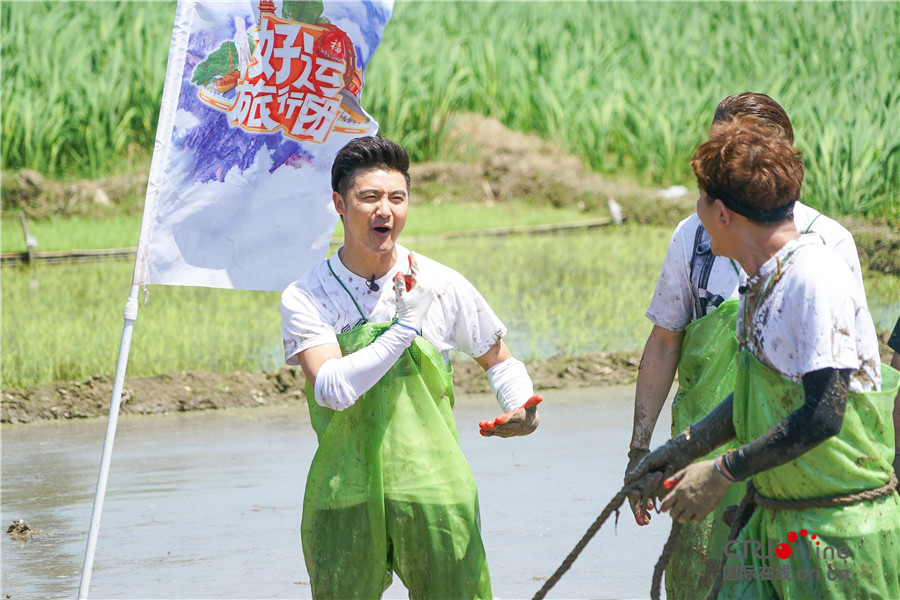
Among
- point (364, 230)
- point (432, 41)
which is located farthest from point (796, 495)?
point (432, 41)

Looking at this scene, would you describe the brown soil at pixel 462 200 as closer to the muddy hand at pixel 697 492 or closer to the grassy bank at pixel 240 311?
the grassy bank at pixel 240 311

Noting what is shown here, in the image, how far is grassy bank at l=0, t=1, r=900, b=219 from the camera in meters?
14.9

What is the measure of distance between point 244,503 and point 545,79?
490 inches

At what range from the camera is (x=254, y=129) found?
171 inches

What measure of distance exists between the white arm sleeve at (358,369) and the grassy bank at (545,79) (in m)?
9.31

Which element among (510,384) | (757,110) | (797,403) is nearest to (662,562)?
(797,403)

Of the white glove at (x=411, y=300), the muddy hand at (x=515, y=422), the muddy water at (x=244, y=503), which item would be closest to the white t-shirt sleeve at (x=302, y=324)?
the white glove at (x=411, y=300)

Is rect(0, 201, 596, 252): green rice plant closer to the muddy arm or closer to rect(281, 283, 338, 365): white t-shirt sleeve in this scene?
rect(281, 283, 338, 365): white t-shirt sleeve

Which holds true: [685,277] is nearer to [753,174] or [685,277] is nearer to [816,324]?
[753,174]

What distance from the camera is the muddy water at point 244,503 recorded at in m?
4.88

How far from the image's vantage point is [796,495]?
9.48 ft

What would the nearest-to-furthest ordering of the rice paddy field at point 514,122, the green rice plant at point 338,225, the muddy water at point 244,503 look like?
the muddy water at point 244,503, the rice paddy field at point 514,122, the green rice plant at point 338,225

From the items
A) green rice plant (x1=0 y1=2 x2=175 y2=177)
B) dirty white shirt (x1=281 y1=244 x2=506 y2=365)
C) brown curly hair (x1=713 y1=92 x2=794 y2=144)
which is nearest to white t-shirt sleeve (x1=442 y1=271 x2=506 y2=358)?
dirty white shirt (x1=281 y1=244 x2=506 y2=365)

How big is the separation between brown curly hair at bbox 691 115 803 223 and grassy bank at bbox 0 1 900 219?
9.49 metres
